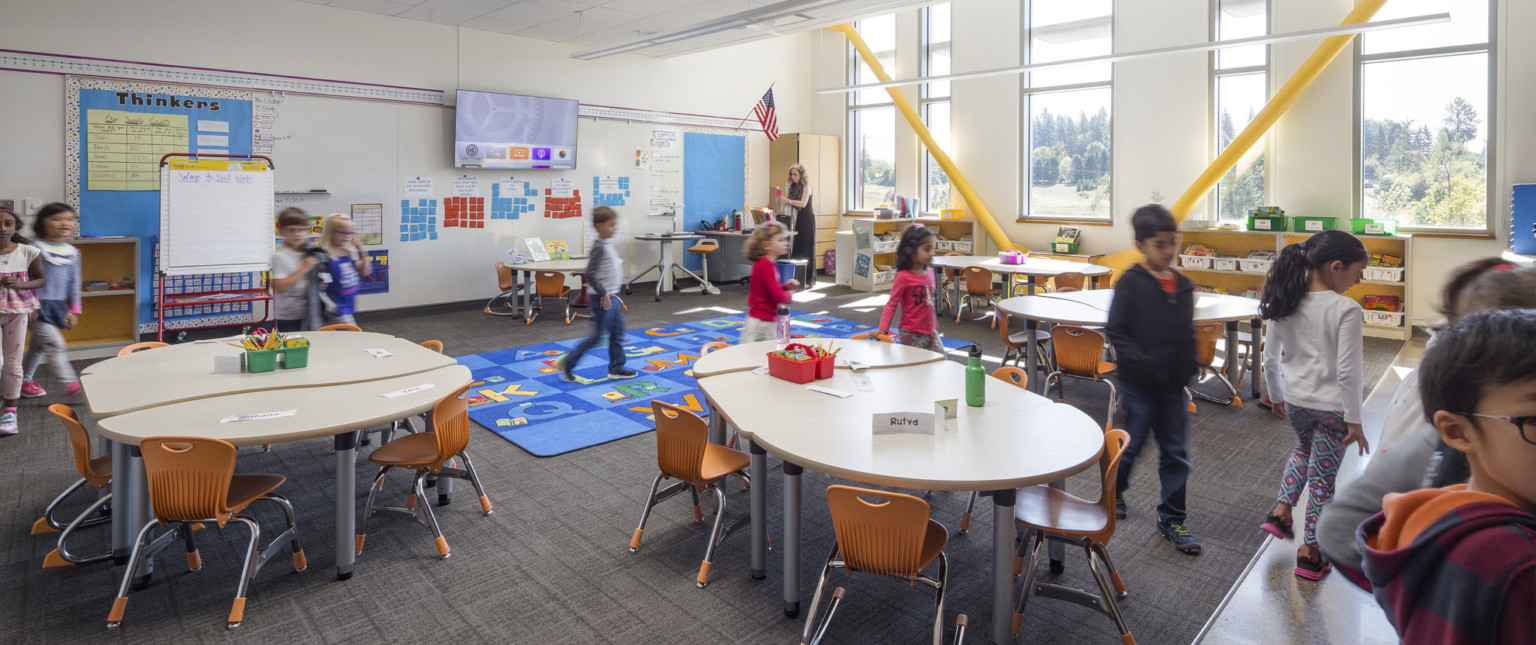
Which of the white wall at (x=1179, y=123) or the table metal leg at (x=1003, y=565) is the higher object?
the white wall at (x=1179, y=123)

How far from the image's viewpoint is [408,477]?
439cm

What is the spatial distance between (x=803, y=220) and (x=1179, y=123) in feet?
16.4

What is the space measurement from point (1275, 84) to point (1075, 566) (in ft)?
25.5

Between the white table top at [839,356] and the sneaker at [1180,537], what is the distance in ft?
A: 4.07

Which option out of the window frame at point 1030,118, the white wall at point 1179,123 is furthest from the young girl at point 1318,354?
the window frame at point 1030,118

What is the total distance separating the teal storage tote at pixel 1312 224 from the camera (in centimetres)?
830

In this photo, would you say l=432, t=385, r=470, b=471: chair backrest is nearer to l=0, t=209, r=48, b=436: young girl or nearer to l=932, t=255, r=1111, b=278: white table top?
l=0, t=209, r=48, b=436: young girl

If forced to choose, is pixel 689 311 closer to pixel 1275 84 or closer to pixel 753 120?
pixel 753 120

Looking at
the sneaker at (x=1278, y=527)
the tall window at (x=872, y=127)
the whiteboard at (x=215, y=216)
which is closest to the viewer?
the sneaker at (x=1278, y=527)

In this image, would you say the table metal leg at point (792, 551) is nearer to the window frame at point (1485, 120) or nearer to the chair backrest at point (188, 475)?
the chair backrest at point (188, 475)

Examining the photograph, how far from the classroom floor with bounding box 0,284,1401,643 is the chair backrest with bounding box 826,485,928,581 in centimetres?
45

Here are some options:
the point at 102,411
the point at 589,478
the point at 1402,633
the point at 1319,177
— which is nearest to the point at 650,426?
the point at 589,478

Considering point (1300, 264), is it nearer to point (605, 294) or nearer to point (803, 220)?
point (605, 294)

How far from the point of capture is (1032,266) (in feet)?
27.8
